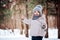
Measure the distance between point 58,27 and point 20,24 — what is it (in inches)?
17.8

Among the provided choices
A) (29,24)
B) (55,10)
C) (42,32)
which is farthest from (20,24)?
(55,10)

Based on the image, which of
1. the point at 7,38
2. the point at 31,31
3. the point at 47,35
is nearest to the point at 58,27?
the point at 47,35

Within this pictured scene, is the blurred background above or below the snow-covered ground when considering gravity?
above

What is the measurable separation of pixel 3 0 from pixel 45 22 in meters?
0.57

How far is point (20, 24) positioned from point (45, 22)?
299 mm

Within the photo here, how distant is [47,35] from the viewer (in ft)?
8.54

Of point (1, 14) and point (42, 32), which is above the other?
point (1, 14)

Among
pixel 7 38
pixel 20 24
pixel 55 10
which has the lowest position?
pixel 7 38

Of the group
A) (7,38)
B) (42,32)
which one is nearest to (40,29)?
(42,32)

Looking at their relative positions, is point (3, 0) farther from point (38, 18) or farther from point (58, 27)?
point (58, 27)

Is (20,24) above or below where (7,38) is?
above

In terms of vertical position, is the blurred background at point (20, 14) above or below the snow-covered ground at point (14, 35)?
above

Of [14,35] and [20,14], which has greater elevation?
[20,14]

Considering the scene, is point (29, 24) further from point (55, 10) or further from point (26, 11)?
point (55, 10)
